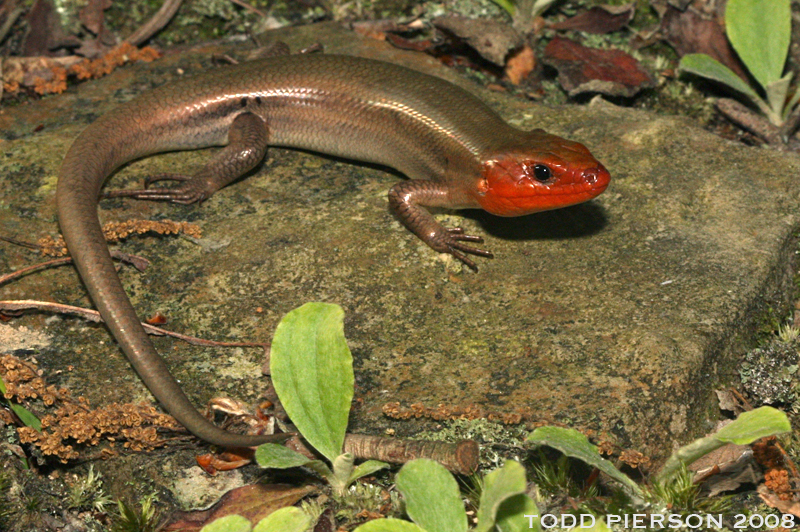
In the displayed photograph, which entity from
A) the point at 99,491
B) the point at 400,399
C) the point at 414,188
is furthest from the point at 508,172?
the point at 99,491

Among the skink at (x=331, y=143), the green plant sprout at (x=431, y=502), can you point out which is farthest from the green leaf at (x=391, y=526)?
the skink at (x=331, y=143)

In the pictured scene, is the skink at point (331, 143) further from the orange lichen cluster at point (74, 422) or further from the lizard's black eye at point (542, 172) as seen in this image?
the orange lichen cluster at point (74, 422)

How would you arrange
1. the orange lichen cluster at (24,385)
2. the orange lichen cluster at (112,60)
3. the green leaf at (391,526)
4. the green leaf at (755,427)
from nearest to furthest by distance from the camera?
the green leaf at (391,526) < the green leaf at (755,427) < the orange lichen cluster at (24,385) < the orange lichen cluster at (112,60)

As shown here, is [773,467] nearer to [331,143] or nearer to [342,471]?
[342,471]

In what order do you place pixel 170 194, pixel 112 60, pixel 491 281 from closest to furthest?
pixel 491 281
pixel 170 194
pixel 112 60

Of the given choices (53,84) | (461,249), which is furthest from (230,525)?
(53,84)

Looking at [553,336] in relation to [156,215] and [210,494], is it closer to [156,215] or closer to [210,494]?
[210,494]

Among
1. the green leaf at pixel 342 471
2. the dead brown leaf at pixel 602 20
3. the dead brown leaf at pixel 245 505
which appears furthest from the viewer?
the dead brown leaf at pixel 602 20
